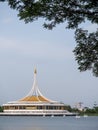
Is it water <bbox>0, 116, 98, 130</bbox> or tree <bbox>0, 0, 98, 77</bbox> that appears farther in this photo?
water <bbox>0, 116, 98, 130</bbox>

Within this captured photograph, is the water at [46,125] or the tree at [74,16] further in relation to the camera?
the water at [46,125]

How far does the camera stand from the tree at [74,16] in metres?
5.91

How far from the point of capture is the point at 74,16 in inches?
242

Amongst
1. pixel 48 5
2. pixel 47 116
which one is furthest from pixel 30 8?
pixel 47 116

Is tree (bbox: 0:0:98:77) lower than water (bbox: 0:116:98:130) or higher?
higher

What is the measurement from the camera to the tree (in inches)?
233

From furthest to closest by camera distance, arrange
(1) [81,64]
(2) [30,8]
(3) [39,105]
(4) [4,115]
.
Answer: (4) [4,115]
(3) [39,105]
(1) [81,64]
(2) [30,8]

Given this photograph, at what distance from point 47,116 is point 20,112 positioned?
7760 mm

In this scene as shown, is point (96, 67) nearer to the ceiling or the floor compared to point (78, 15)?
nearer to the floor

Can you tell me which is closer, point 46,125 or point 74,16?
point 74,16

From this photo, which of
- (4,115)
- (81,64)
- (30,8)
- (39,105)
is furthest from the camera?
(4,115)

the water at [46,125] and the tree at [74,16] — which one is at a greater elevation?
the tree at [74,16]

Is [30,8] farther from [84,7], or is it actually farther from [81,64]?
[81,64]

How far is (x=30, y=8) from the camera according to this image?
5.94 meters
